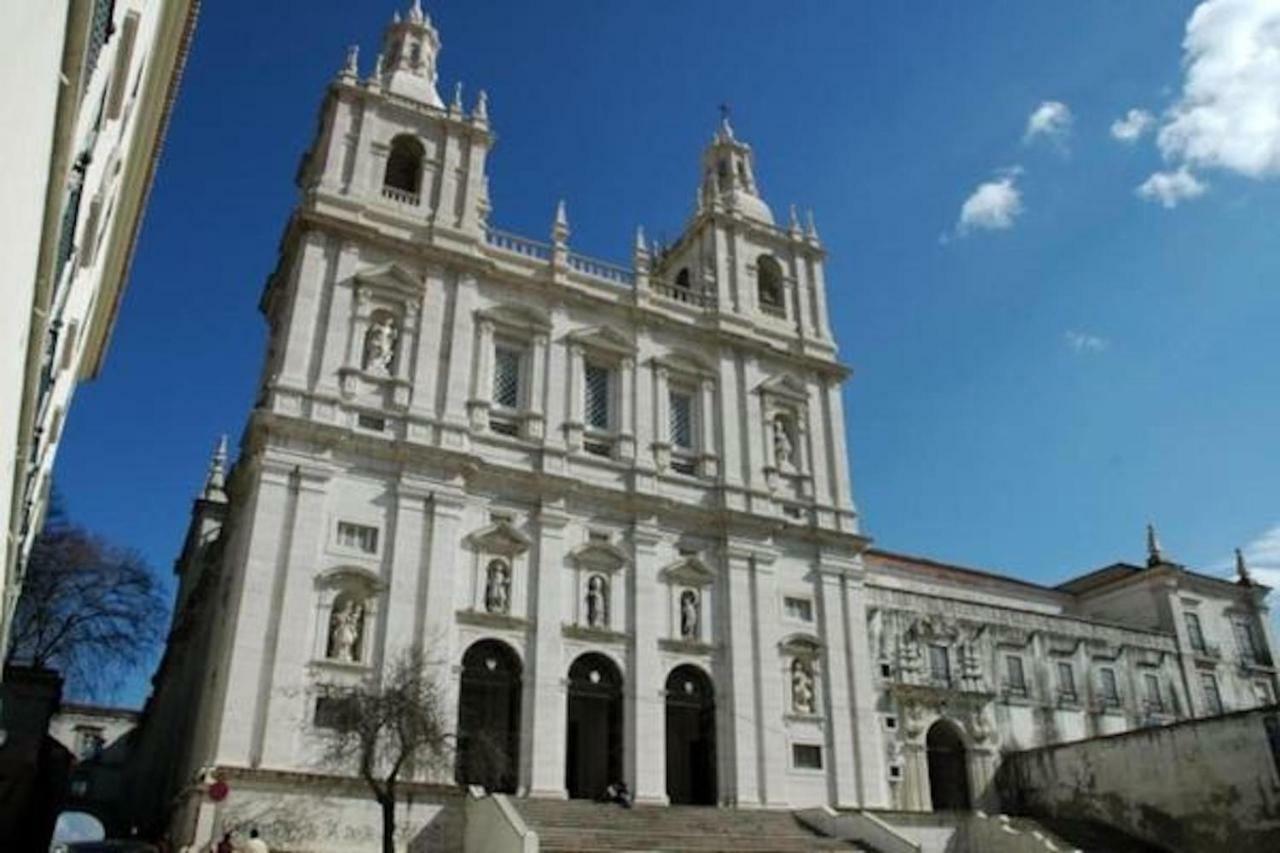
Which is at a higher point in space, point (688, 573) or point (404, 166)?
point (404, 166)

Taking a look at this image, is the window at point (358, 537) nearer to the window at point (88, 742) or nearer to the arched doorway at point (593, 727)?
the arched doorway at point (593, 727)

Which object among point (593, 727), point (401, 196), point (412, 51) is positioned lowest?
point (593, 727)

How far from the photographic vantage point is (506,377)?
31.1 m

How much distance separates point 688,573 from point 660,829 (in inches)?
329

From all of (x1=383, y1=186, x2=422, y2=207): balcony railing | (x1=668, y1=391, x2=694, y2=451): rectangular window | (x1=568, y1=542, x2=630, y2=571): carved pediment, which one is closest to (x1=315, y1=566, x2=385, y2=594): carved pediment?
(x1=568, y1=542, x2=630, y2=571): carved pediment

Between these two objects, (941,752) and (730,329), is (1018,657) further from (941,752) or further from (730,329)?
(730,329)

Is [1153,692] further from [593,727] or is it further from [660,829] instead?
[660,829]

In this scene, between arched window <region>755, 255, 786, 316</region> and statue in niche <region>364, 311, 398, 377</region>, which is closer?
statue in niche <region>364, 311, 398, 377</region>

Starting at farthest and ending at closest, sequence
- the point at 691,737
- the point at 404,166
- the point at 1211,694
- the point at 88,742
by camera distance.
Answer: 1. the point at 88,742
2. the point at 1211,694
3. the point at 404,166
4. the point at 691,737

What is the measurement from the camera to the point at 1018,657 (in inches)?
1448

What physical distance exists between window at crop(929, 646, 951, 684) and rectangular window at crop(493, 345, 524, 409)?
1698cm

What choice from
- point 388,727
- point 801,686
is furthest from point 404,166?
point 801,686

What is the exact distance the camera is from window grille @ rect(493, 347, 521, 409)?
30.7 m

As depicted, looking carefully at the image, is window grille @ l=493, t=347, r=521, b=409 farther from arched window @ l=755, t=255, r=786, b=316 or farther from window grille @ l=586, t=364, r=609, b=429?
arched window @ l=755, t=255, r=786, b=316
